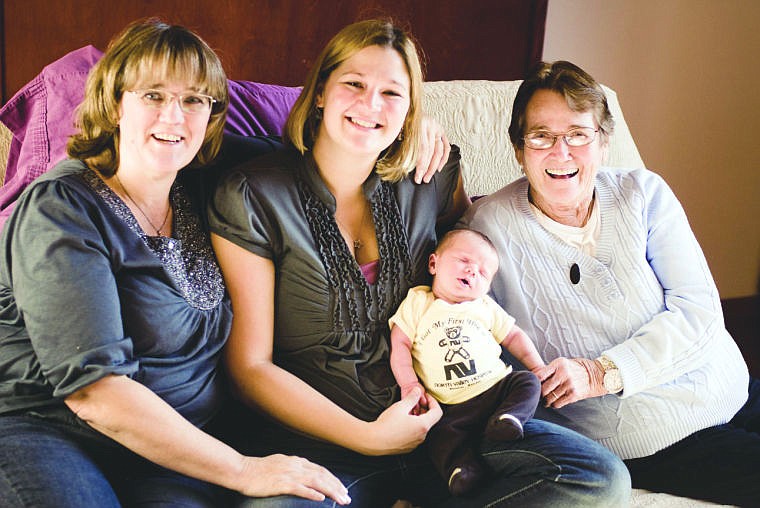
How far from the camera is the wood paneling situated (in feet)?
7.10

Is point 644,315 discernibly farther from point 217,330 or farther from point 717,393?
point 217,330

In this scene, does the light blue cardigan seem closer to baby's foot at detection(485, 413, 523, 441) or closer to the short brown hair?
the short brown hair

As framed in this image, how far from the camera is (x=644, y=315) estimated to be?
1857mm

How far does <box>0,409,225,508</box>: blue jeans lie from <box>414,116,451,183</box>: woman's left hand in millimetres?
790

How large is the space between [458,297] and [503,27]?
154 cm

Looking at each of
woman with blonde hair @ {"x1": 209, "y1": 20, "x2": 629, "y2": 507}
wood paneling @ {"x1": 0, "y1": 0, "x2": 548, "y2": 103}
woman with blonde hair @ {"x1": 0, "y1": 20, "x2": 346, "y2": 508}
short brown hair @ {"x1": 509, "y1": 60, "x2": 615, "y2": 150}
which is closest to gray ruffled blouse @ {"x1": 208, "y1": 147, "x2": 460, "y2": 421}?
woman with blonde hair @ {"x1": 209, "y1": 20, "x2": 629, "y2": 507}

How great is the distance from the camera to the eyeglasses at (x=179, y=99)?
4.80 ft

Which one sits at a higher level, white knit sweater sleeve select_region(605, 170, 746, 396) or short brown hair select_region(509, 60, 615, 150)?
short brown hair select_region(509, 60, 615, 150)

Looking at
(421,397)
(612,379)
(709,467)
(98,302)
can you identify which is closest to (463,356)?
(421,397)

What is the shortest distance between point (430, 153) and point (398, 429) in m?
0.62

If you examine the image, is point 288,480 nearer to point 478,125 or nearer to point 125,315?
point 125,315

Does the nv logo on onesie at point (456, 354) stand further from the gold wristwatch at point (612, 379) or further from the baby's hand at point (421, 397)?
the gold wristwatch at point (612, 379)

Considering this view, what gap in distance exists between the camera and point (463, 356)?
1.63 meters

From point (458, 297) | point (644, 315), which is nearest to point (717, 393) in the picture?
point (644, 315)
